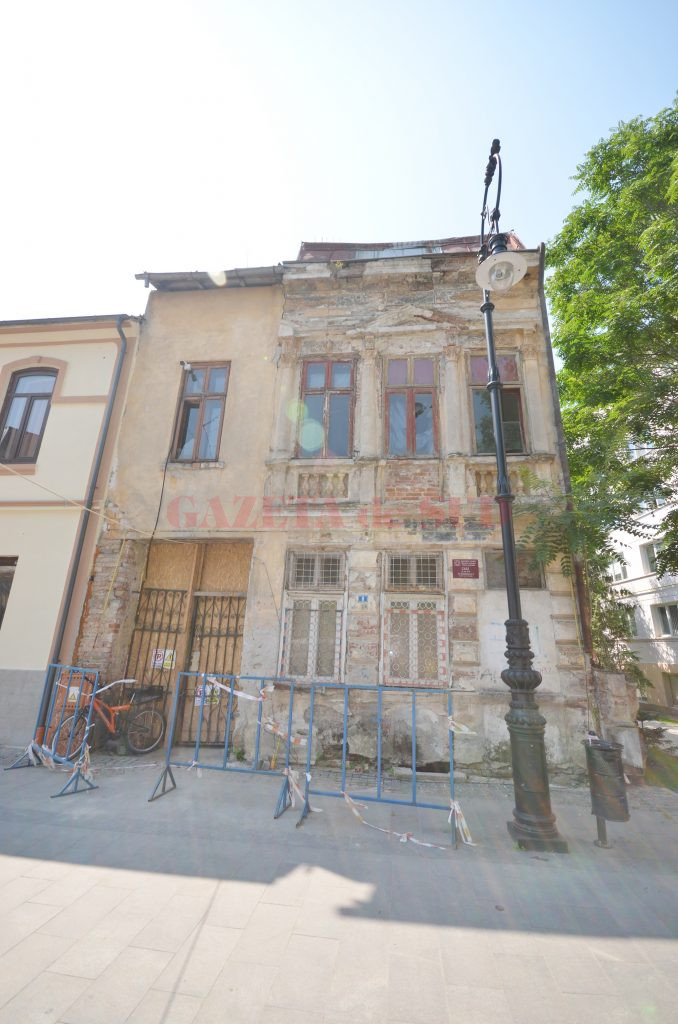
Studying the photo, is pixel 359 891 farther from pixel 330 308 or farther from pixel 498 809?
pixel 330 308

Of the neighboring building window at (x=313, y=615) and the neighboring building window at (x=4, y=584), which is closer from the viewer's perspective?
the neighboring building window at (x=313, y=615)

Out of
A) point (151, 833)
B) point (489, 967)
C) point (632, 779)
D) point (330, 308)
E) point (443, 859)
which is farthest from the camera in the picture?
point (330, 308)

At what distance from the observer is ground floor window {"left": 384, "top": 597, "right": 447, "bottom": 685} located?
7238 millimetres

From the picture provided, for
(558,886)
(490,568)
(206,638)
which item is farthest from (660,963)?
(206,638)

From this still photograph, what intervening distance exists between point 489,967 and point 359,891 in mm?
1154

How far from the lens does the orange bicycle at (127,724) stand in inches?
292

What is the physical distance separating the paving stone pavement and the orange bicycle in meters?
2.33

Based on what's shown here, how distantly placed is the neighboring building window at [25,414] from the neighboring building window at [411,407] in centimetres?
741

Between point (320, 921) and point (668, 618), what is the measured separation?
22606mm

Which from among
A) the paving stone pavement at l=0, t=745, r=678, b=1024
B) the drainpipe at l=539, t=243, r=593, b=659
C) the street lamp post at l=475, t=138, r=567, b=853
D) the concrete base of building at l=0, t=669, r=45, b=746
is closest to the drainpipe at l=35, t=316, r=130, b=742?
the concrete base of building at l=0, t=669, r=45, b=746

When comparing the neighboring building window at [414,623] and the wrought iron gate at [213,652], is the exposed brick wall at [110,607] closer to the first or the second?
the wrought iron gate at [213,652]

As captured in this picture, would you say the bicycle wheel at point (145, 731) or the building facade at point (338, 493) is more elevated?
the building facade at point (338, 493)

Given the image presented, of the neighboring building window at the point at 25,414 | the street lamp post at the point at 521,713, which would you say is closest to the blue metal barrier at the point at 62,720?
the neighboring building window at the point at 25,414

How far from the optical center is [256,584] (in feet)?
26.0
